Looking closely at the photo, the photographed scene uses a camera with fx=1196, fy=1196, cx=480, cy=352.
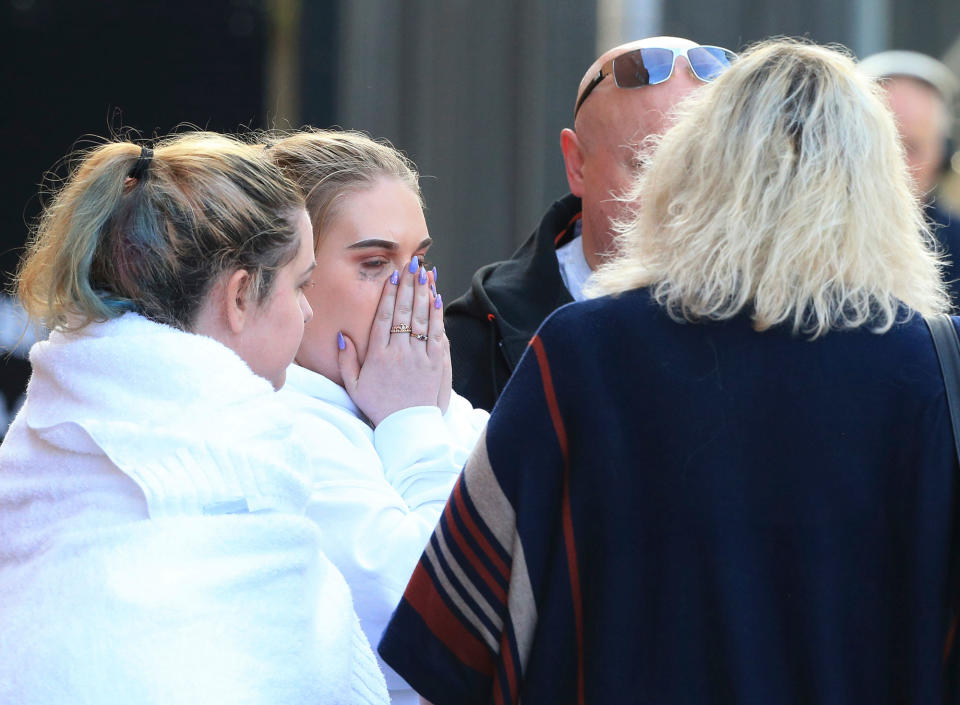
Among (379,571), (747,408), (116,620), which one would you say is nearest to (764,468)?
(747,408)

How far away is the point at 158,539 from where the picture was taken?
152 centimetres

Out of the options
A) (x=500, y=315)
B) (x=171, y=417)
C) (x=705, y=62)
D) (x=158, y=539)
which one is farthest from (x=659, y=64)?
(x=158, y=539)

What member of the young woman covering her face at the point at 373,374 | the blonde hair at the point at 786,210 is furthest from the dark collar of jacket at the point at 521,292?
the blonde hair at the point at 786,210

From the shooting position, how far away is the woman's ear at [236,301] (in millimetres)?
1752

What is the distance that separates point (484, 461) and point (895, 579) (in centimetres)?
54

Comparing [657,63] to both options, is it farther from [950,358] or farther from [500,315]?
[950,358]

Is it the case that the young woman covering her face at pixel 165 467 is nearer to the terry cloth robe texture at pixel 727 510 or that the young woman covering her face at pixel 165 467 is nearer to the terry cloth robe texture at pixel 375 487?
the terry cloth robe texture at pixel 375 487

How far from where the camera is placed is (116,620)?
147cm

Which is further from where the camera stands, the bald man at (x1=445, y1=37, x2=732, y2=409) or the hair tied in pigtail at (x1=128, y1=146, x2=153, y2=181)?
the bald man at (x1=445, y1=37, x2=732, y2=409)

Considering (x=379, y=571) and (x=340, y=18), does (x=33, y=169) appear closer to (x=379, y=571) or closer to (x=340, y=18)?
(x=340, y=18)

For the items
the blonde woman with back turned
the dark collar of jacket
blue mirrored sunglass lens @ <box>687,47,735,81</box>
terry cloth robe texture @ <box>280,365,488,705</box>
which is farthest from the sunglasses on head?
the blonde woman with back turned

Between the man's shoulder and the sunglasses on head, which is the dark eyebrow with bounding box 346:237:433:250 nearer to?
the man's shoulder

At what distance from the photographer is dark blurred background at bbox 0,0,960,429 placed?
13.5 ft

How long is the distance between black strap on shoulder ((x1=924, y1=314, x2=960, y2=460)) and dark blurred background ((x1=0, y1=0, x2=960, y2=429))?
2.90 meters
